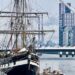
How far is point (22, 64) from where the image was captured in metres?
49.6

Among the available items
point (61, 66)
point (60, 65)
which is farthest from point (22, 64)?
point (60, 65)

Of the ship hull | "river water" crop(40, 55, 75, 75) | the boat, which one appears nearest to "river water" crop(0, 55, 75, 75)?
"river water" crop(40, 55, 75, 75)

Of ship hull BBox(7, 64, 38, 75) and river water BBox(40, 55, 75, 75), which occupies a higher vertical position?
ship hull BBox(7, 64, 38, 75)

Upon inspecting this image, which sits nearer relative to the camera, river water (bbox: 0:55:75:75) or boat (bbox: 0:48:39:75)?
boat (bbox: 0:48:39:75)

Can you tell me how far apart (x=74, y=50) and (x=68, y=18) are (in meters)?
35.1

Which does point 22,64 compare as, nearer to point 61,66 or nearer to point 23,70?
point 23,70

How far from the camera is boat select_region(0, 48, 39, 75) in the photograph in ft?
163

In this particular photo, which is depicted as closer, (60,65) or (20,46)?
(20,46)

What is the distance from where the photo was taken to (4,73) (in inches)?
2058

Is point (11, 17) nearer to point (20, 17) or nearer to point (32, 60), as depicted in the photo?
point (20, 17)

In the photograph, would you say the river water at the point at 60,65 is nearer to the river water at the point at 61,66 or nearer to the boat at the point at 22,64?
the river water at the point at 61,66

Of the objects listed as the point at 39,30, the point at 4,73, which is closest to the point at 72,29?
the point at 39,30

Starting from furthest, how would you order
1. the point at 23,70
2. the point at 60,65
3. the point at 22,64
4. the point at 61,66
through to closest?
the point at 60,65, the point at 61,66, the point at 23,70, the point at 22,64

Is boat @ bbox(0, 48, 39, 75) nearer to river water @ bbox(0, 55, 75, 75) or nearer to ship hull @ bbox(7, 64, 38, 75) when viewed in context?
ship hull @ bbox(7, 64, 38, 75)
